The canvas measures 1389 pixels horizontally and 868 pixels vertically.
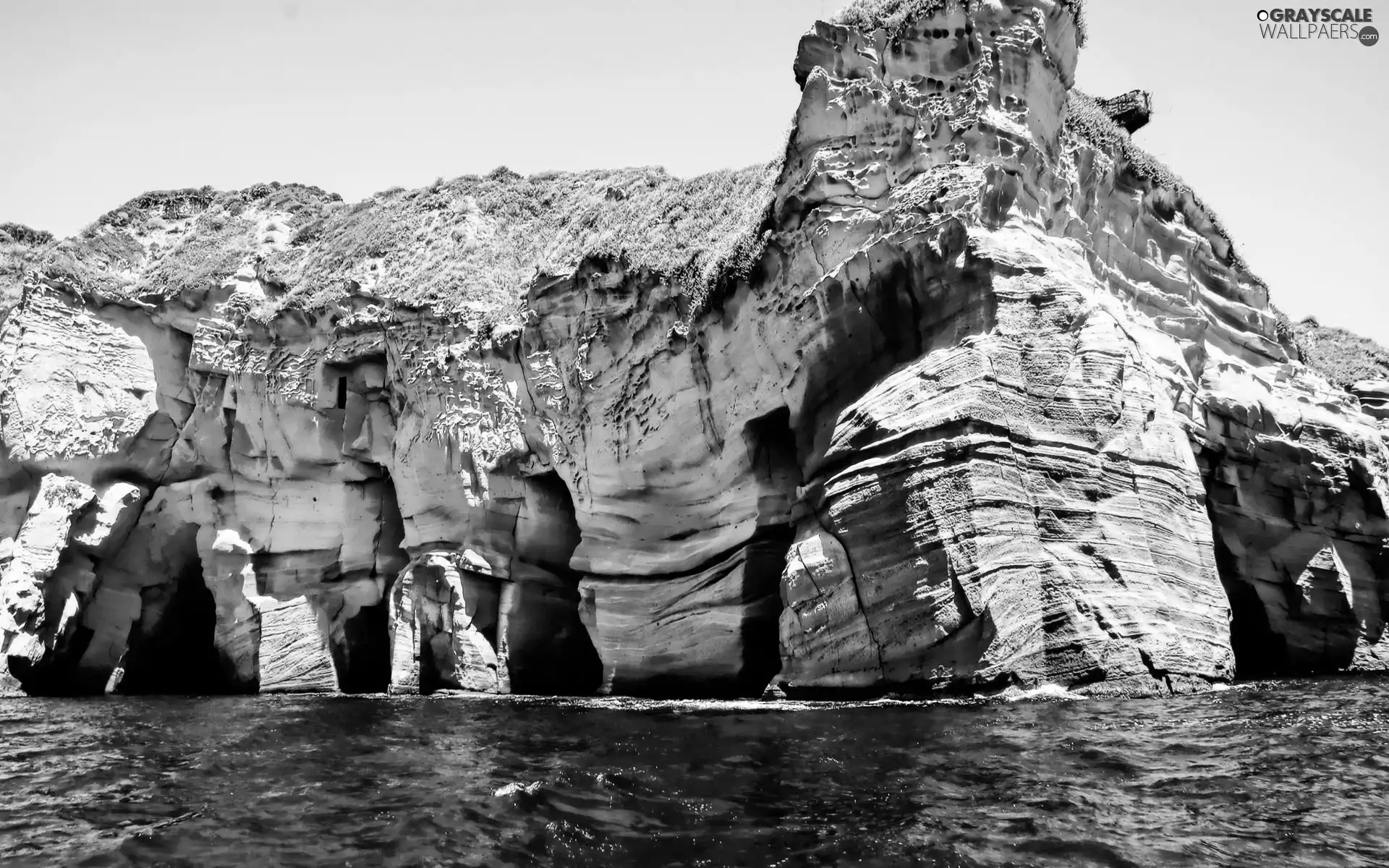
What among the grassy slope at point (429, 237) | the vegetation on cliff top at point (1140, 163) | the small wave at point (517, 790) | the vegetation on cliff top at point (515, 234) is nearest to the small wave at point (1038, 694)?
the small wave at point (517, 790)

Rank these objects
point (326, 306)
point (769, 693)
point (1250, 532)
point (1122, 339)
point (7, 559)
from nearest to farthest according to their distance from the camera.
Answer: point (1122, 339), point (769, 693), point (1250, 532), point (7, 559), point (326, 306)

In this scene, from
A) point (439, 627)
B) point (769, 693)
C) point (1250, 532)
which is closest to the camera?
point (769, 693)

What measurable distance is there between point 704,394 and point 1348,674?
12.1 m

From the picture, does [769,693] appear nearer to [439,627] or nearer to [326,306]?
[439,627]

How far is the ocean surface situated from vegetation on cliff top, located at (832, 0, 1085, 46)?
1191cm

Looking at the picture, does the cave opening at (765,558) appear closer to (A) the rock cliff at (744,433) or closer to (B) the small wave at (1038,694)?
(A) the rock cliff at (744,433)

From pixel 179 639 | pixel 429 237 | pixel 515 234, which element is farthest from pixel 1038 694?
pixel 179 639

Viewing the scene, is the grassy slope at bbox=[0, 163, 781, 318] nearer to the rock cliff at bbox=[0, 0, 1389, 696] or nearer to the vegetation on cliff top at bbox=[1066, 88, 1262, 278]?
the rock cliff at bbox=[0, 0, 1389, 696]

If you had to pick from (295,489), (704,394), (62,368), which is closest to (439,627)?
(295,489)

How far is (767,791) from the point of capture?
8109 millimetres

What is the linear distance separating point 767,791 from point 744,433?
10.9 m

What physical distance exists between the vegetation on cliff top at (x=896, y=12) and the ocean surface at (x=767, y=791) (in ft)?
39.1

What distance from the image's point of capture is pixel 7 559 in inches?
931

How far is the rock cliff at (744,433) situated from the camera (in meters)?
13.9
